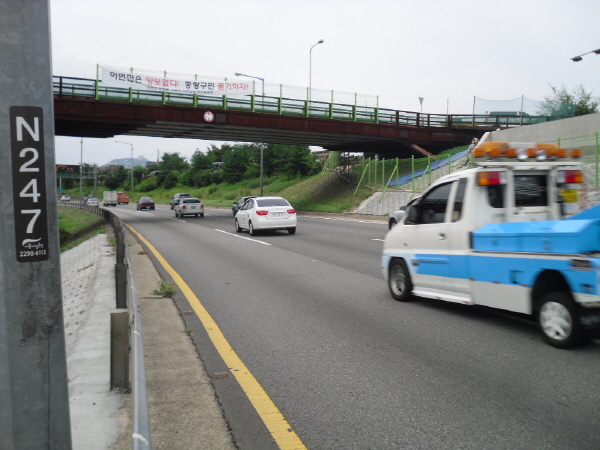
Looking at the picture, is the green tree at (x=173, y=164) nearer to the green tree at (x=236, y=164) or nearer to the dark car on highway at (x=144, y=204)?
the green tree at (x=236, y=164)

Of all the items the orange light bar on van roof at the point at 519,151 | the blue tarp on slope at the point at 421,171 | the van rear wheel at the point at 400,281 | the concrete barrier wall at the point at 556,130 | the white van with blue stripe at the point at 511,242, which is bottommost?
the van rear wheel at the point at 400,281

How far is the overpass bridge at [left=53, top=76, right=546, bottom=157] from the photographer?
31.6 metres

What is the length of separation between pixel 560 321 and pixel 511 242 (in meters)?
0.97

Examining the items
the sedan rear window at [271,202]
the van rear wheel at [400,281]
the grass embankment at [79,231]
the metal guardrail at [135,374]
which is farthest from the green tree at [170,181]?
the metal guardrail at [135,374]

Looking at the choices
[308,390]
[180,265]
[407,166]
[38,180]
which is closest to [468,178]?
[308,390]

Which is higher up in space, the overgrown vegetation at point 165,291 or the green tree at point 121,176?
the green tree at point 121,176

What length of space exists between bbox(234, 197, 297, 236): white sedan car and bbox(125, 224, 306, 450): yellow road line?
12.9m

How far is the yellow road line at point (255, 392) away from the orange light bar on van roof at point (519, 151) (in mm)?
3736

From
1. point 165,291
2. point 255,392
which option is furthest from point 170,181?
point 255,392

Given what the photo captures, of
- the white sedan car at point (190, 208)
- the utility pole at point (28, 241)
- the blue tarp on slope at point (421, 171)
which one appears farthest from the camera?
the white sedan car at point (190, 208)

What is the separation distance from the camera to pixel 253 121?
1391 inches

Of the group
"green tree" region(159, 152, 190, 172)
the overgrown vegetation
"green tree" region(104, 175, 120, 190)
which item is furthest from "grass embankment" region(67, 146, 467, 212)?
"green tree" region(104, 175, 120, 190)

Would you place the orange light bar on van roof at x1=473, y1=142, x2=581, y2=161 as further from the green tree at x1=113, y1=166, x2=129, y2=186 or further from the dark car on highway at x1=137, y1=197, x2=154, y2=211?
the green tree at x1=113, y1=166, x2=129, y2=186

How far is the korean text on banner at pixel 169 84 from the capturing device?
3197 centimetres
